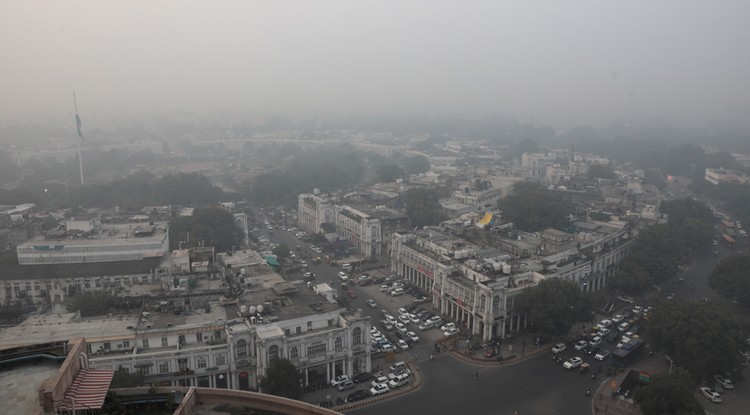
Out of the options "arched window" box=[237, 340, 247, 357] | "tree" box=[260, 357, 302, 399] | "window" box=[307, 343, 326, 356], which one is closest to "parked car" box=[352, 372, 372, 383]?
"window" box=[307, 343, 326, 356]

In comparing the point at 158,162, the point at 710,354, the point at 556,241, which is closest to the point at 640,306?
the point at 556,241

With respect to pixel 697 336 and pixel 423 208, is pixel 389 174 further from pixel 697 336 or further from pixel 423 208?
pixel 697 336

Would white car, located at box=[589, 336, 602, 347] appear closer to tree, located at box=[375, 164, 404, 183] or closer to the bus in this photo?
the bus

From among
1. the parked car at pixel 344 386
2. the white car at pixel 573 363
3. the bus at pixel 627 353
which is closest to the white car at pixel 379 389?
the parked car at pixel 344 386

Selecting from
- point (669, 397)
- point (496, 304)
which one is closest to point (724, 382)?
point (669, 397)

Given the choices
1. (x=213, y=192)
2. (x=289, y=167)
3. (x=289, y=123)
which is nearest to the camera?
(x=213, y=192)

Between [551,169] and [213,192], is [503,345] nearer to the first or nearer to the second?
[213,192]
